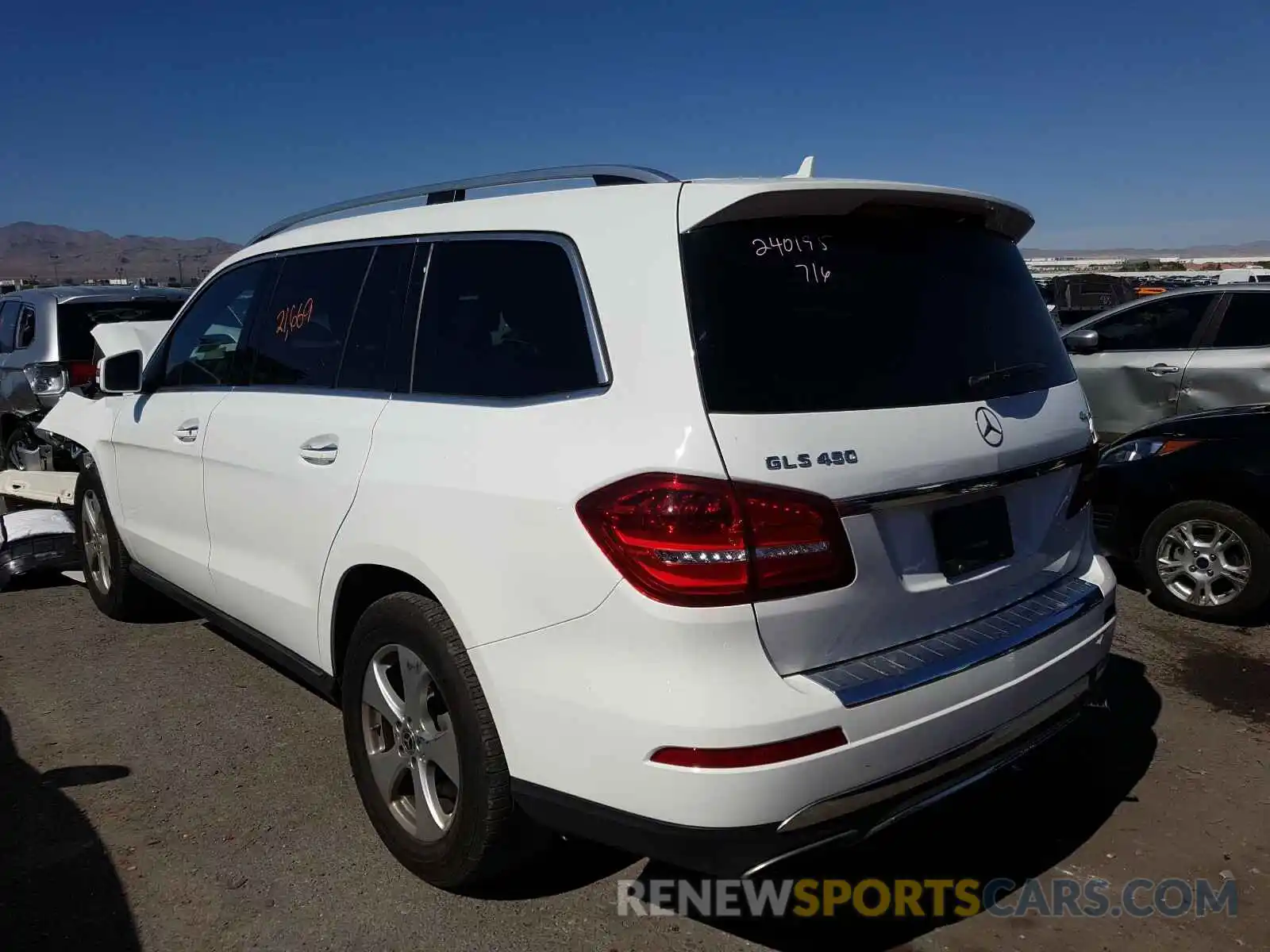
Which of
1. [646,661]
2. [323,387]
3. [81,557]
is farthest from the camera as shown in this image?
[81,557]

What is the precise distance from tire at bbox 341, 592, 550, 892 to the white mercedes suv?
0.4 inches

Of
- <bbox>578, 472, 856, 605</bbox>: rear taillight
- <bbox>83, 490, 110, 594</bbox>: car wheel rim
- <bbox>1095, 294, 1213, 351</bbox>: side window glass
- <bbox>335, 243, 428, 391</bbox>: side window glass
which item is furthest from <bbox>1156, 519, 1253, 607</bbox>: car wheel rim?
<bbox>83, 490, 110, 594</bbox>: car wheel rim

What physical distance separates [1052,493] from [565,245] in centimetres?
153

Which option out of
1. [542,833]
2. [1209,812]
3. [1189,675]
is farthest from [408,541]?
[1189,675]

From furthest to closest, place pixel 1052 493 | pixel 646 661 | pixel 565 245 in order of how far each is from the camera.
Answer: pixel 1052 493, pixel 565 245, pixel 646 661

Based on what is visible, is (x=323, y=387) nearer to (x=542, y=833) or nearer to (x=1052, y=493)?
(x=542, y=833)

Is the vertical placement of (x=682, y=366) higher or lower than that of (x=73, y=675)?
higher

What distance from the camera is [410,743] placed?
116 inches

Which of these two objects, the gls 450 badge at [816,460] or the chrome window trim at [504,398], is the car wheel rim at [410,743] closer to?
the chrome window trim at [504,398]

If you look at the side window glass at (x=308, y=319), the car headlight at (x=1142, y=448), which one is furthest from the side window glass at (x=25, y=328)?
the car headlight at (x=1142, y=448)

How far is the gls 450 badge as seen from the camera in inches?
88.2

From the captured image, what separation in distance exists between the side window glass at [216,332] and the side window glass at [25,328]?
5217 millimetres

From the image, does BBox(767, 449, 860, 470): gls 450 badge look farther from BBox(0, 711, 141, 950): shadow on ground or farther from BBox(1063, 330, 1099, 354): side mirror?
BBox(1063, 330, 1099, 354): side mirror

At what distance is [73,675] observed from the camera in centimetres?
468
